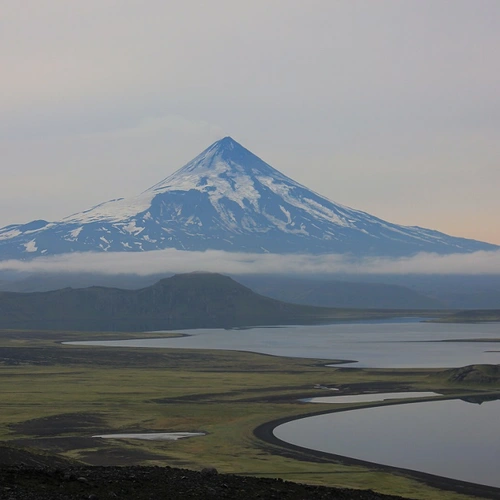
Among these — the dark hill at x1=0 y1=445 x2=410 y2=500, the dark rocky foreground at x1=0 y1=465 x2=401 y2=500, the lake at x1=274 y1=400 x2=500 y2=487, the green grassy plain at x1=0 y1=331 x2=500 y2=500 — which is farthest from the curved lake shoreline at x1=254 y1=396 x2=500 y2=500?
the dark rocky foreground at x1=0 y1=465 x2=401 y2=500

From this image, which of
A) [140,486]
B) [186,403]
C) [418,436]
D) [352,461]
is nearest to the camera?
[140,486]

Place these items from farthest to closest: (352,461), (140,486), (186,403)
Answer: (186,403) → (352,461) → (140,486)

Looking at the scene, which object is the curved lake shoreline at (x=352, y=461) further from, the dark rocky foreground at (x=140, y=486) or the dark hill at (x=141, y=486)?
the dark rocky foreground at (x=140, y=486)

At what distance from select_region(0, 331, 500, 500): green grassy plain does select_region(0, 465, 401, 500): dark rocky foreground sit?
14.6 meters

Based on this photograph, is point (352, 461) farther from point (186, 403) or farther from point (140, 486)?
point (186, 403)

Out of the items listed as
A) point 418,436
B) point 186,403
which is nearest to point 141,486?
point 418,436

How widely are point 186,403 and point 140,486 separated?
6137 centimetres

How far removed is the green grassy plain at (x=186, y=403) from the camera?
5931cm

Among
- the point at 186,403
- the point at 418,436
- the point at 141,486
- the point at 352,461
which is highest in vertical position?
the point at 141,486

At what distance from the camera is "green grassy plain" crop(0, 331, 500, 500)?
2335 inches

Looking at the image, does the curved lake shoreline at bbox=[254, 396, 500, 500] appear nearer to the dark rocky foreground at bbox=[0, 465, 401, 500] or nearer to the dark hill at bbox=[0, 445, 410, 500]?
the dark hill at bbox=[0, 445, 410, 500]

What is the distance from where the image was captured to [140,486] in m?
33.2

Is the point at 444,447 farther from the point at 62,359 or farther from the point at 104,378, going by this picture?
the point at 62,359

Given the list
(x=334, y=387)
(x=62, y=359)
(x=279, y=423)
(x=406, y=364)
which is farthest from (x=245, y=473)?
(x=62, y=359)
